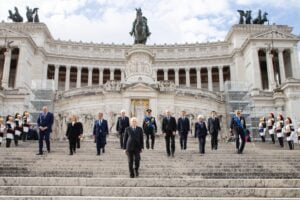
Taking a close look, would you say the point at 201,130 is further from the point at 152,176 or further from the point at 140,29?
the point at 140,29

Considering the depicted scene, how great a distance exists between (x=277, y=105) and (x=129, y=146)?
30190mm

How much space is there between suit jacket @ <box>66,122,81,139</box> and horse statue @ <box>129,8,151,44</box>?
68.0 feet

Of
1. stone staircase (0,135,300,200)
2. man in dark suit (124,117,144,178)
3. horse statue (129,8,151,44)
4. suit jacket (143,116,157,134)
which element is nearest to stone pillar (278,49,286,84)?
horse statue (129,8,151,44)

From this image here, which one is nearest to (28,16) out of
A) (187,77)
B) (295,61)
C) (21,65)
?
(21,65)

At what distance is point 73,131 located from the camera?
14.5 m

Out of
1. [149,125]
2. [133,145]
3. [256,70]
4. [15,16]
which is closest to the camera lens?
[133,145]

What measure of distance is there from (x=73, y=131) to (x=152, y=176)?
5.45 meters

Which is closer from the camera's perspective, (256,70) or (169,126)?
(169,126)

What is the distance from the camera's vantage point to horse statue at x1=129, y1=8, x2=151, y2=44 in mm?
33719

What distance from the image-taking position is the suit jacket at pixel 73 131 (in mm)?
14352

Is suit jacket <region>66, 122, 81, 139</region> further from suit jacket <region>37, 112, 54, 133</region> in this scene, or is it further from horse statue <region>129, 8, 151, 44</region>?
horse statue <region>129, 8, 151, 44</region>

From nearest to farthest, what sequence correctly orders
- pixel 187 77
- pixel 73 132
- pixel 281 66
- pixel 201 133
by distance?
pixel 73 132, pixel 201 133, pixel 281 66, pixel 187 77

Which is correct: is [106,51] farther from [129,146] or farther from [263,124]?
[129,146]


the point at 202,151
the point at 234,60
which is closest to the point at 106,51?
the point at 234,60
